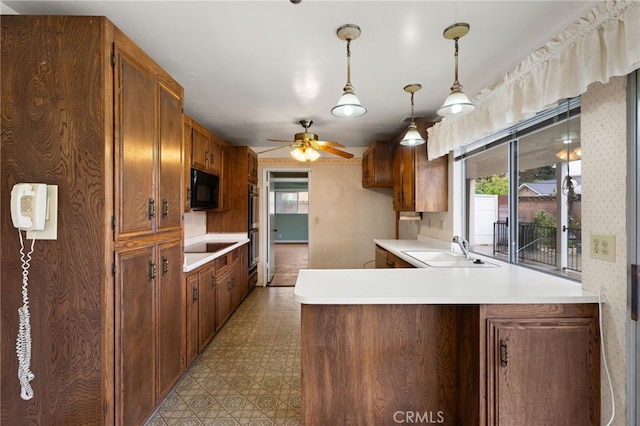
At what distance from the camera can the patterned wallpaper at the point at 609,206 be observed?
135 centimetres

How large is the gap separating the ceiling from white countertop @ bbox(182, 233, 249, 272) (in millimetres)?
1538

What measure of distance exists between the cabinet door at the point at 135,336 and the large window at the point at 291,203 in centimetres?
878

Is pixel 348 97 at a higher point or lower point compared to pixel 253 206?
higher

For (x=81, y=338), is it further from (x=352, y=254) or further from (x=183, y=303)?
(x=352, y=254)

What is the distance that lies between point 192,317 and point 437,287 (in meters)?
1.98

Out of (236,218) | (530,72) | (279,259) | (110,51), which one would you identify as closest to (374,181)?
(236,218)

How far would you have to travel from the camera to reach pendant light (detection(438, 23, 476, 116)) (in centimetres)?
158

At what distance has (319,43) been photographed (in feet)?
6.08

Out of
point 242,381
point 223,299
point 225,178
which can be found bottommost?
point 242,381

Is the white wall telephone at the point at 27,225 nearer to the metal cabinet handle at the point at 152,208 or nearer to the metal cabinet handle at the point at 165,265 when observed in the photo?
the metal cabinet handle at the point at 152,208

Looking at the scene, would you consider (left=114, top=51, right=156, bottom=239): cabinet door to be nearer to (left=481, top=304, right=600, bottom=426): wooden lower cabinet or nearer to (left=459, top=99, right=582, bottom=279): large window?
(left=481, top=304, right=600, bottom=426): wooden lower cabinet

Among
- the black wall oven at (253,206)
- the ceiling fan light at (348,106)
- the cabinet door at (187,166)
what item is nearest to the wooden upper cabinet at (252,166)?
the black wall oven at (253,206)

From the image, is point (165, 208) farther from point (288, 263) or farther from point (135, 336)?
point (288, 263)

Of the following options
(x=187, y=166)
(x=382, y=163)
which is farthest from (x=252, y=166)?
(x=382, y=163)
